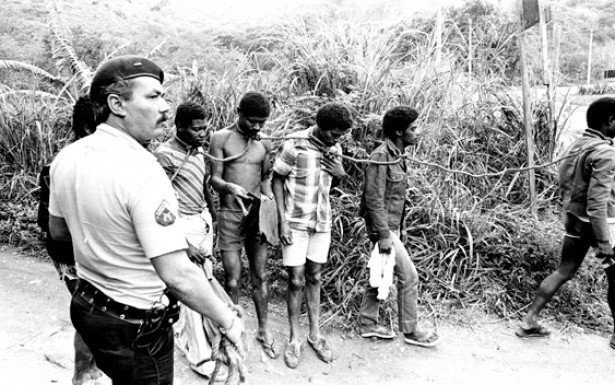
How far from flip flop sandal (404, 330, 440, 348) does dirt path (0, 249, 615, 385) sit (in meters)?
0.05

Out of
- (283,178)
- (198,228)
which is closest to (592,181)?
(283,178)

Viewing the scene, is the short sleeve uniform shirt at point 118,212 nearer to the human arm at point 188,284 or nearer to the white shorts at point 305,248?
the human arm at point 188,284

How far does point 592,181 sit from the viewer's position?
3504 mm

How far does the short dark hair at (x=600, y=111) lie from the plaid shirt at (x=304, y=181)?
1857mm

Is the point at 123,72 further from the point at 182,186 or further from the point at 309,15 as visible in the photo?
the point at 309,15

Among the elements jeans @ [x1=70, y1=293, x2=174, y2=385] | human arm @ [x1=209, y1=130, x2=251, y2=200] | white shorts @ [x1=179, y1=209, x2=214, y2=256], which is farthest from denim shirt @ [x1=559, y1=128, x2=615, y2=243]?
jeans @ [x1=70, y1=293, x2=174, y2=385]

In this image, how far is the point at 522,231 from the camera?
456 centimetres

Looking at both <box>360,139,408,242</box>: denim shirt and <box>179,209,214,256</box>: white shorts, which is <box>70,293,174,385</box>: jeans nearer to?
<box>179,209,214,256</box>: white shorts

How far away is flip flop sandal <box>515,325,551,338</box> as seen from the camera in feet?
12.8

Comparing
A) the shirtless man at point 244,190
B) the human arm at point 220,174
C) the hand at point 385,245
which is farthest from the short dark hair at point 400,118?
the human arm at point 220,174

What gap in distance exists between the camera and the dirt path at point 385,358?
3334 millimetres

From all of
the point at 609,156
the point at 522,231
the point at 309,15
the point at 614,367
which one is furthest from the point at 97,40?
the point at 614,367

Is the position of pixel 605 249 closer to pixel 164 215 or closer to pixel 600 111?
pixel 600 111

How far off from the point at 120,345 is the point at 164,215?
0.53m
